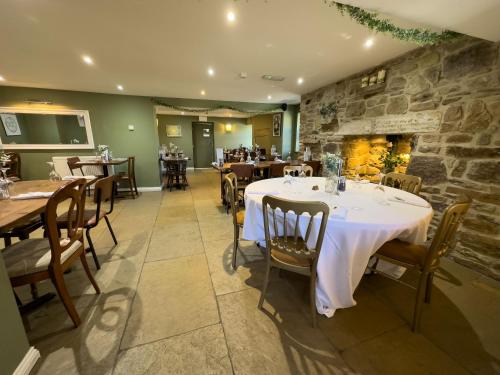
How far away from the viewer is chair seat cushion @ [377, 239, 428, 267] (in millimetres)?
1369

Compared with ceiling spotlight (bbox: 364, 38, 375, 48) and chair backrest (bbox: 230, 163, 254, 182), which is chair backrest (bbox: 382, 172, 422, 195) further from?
chair backrest (bbox: 230, 163, 254, 182)

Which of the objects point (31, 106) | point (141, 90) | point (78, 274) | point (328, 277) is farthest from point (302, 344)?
point (31, 106)

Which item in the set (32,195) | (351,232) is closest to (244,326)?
(351,232)

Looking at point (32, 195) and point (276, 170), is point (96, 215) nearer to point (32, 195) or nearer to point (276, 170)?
point (32, 195)

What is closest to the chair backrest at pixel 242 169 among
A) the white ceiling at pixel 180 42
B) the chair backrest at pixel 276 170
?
the chair backrest at pixel 276 170

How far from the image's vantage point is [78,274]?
193 cm

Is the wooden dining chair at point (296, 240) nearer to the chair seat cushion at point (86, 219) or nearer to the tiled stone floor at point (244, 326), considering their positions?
the tiled stone floor at point (244, 326)

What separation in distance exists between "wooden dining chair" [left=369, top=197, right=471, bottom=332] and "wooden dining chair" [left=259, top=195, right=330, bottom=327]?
1.87 ft

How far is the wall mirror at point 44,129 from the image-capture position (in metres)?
4.37

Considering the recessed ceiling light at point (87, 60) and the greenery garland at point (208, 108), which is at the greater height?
the recessed ceiling light at point (87, 60)

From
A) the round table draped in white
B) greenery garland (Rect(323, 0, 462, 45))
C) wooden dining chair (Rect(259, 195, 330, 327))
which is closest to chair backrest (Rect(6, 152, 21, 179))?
the round table draped in white

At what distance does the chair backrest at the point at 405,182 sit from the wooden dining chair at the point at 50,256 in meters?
2.98

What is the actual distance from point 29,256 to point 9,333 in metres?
0.49

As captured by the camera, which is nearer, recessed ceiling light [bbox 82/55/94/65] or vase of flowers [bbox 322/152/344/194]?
vase of flowers [bbox 322/152/344/194]
